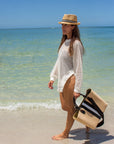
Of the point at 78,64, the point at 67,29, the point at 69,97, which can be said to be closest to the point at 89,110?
the point at 69,97

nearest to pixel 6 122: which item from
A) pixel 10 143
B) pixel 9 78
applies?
pixel 10 143

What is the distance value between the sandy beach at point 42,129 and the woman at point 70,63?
22.5 inches

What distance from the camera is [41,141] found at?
3045 millimetres

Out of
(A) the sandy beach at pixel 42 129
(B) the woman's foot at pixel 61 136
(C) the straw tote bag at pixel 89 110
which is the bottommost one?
(A) the sandy beach at pixel 42 129

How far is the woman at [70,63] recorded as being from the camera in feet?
8.62

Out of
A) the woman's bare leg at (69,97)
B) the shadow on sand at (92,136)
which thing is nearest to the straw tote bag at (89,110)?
the woman's bare leg at (69,97)

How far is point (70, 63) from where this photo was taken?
2.74 metres

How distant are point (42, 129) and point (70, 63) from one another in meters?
1.27

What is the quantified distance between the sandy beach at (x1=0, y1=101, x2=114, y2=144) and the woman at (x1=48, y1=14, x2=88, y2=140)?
22.5 inches

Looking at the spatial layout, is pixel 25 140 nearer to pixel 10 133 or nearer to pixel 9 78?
→ pixel 10 133

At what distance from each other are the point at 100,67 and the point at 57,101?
433 centimetres

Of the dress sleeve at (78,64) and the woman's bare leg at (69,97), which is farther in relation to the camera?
the woman's bare leg at (69,97)

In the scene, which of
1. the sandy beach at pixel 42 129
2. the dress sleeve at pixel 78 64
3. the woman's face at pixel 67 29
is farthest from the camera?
the sandy beach at pixel 42 129

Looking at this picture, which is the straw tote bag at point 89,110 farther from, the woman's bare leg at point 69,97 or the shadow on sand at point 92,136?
the shadow on sand at point 92,136
